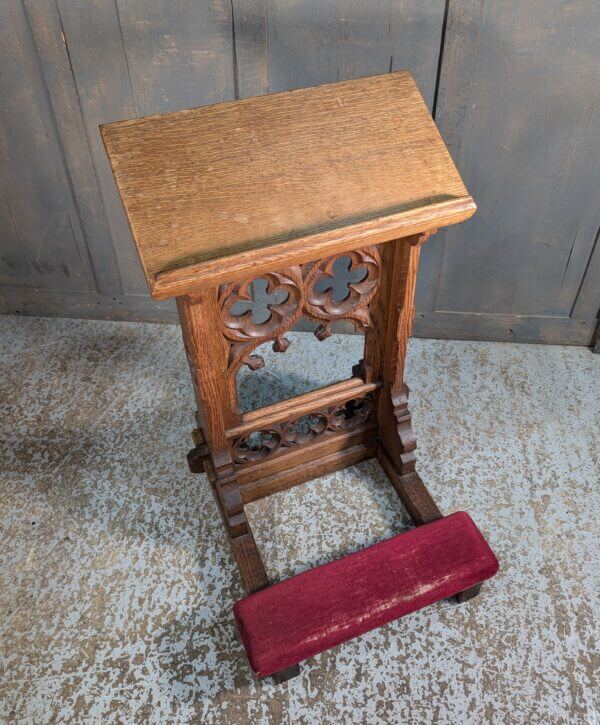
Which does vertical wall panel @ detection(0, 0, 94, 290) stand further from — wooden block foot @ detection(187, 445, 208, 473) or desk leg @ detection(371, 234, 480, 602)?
desk leg @ detection(371, 234, 480, 602)

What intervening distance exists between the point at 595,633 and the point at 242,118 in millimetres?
1901

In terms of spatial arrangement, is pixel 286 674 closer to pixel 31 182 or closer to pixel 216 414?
pixel 216 414

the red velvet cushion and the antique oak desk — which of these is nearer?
the antique oak desk

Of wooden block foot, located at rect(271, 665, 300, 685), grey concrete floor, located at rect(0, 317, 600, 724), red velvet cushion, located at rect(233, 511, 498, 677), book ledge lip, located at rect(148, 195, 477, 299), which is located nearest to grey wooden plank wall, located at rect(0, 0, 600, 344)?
grey concrete floor, located at rect(0, 317, 600, 724)

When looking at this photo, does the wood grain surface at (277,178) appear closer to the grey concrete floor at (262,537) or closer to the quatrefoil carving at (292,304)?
the quatrefoil carving at (292,304)

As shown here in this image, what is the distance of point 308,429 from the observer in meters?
2.50

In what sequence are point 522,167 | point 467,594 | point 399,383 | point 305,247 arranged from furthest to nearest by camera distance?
point 522,167
point 399,383
point 467,594
point 305,247

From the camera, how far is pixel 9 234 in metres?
3.06

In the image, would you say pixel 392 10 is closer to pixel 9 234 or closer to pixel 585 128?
pixel 585 128

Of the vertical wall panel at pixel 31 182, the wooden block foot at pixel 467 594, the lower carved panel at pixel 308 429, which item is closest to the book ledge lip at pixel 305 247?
the lower carved panel at pixel 308 429

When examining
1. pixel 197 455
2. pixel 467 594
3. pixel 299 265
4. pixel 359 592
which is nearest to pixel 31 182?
pixel 197 455

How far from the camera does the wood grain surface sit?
1.62 meters

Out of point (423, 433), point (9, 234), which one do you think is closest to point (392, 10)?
point (423, 433)

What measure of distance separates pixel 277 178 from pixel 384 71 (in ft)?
3.17
